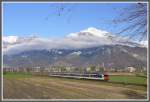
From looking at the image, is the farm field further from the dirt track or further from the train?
the train

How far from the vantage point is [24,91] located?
37.9 feet

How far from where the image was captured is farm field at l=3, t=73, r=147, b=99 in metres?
10.9

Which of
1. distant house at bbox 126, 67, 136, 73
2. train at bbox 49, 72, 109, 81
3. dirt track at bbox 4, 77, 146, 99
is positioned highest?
distant house at bbox 126, 67, 136, 73

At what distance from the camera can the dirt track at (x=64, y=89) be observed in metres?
11.0

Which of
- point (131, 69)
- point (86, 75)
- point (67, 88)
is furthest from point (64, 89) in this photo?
point (131, 69)

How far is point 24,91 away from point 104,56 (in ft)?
9.26

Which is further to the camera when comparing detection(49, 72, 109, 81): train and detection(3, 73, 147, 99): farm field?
detection(49, 72, 109, 81): train

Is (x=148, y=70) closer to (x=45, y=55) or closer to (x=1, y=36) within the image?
(x=45, y=55)

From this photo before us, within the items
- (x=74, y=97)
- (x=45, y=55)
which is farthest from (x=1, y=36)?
(x=74, y=97)

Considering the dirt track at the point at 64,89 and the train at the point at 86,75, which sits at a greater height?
the train at the point at 86,75

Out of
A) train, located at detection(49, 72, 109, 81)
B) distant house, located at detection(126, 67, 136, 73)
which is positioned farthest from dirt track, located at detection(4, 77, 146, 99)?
distant house, located at detection(126, 67, 136, 73)

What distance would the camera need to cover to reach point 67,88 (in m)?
12.3

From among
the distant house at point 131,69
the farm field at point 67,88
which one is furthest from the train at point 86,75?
the distant house at point 131,69

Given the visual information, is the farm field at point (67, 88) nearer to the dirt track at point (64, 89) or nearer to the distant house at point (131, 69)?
the dirt track at point (64, 89)
